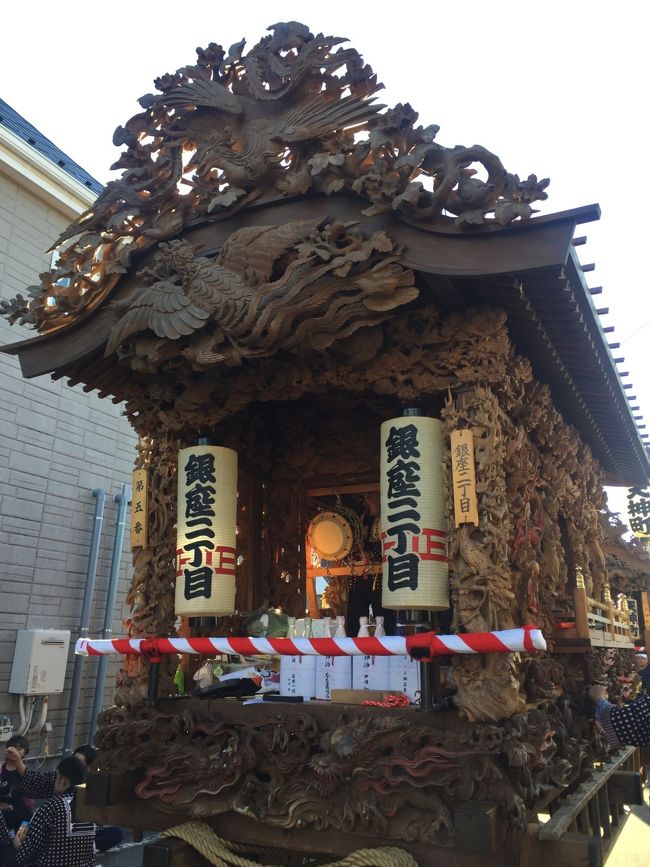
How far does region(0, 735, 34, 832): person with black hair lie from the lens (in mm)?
5535

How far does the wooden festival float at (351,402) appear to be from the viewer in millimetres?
3848

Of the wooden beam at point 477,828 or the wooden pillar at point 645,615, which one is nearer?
the wooden beam at point 477,828

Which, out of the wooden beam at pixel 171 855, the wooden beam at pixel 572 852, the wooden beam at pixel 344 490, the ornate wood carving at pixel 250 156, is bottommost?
the wooden beam at pixel 171 855

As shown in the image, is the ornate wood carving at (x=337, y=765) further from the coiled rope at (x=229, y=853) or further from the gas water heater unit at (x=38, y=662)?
the gas water heater unit at (x=38, y=662)

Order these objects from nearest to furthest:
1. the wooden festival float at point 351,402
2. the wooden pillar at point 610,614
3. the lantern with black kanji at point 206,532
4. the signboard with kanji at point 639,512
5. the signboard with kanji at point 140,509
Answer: the wooden festival float at point 351,402
the lantern with black kanji at point 206,532
the signboard with kanji at point 140,509
the wooden pillar at point 610,614
the signboard with kanji at point 639,512

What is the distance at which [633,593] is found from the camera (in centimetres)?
1273

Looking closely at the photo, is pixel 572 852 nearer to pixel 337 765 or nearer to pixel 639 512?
pixel 337 765

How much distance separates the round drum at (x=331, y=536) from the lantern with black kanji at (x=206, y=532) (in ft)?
5.38

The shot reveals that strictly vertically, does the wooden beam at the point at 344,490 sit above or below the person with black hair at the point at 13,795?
above

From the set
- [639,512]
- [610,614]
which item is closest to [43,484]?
[610,614]

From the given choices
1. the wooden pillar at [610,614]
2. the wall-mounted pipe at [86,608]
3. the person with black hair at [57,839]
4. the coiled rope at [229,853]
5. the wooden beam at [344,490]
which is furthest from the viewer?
the wall-mounted pipe at [86,608]

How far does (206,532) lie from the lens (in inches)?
199

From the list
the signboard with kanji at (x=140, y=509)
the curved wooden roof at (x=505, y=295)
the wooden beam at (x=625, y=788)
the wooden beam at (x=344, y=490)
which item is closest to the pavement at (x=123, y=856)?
the signboard with kanji at (x=140, y=509)

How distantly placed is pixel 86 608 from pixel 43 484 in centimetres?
166
